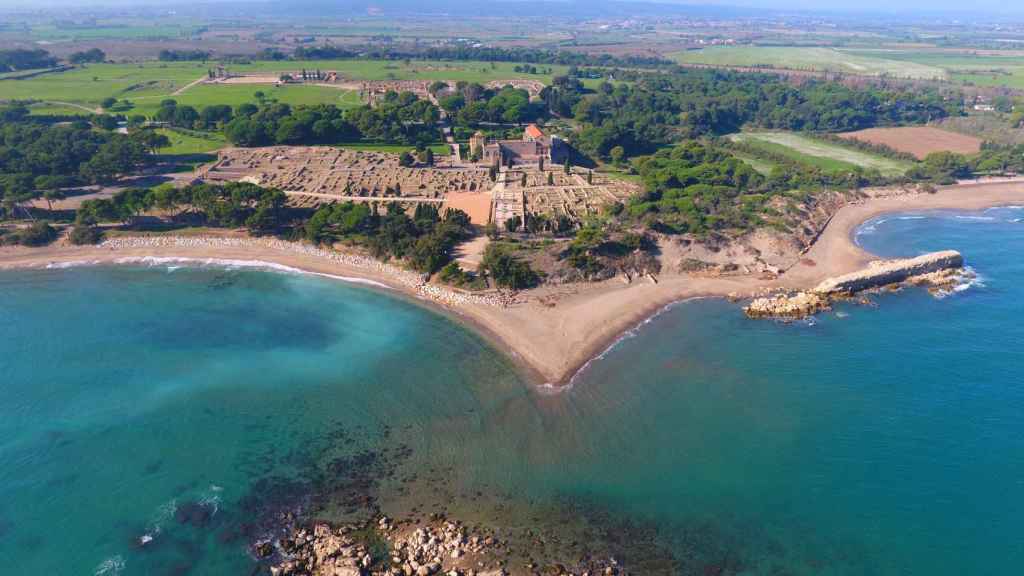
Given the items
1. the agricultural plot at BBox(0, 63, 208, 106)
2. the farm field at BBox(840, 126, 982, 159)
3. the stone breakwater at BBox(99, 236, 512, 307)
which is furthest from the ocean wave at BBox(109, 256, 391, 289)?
the farm field at BBox(840, 126, 982, 159)

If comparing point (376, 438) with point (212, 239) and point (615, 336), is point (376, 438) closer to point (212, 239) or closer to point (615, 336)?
point (615, 336)

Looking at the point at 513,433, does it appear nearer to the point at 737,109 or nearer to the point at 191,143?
the point at 191,143

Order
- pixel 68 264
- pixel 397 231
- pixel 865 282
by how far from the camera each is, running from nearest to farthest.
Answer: pixel 865 282 < pixel 68 264 < pixel 397 231

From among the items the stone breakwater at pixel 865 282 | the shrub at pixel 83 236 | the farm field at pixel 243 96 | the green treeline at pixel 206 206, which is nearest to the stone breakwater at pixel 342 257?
the shrub at pixel 83 236

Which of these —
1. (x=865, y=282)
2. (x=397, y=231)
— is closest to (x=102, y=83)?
(x=397, y=231)

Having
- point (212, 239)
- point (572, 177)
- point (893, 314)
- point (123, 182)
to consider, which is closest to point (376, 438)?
point (212, 239)

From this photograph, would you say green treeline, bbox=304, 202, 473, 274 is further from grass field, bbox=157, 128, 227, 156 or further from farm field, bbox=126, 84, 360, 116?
farm field, bbox=126, 84, 360, 116
